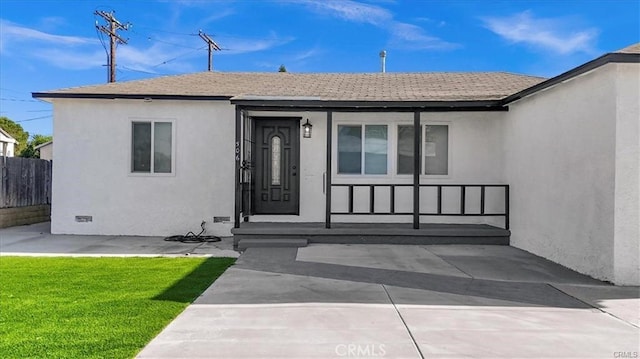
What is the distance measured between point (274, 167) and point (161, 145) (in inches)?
104

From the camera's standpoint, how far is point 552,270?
22.5 ft

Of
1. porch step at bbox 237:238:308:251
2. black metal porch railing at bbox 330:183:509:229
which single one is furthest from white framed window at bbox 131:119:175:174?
black metal porch railing at bbox 330:183:509:229

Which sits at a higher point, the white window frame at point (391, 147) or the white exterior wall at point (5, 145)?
the white exterior wall at point (5, 145)

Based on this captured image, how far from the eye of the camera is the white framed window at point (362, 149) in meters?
10.3

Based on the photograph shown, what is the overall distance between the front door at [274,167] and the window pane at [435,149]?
3093 mm

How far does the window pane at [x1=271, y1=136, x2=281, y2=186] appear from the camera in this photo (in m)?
10.5

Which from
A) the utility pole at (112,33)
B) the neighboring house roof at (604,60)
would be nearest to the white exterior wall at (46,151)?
the utility pole at (112,33)

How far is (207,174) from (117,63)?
1897cm

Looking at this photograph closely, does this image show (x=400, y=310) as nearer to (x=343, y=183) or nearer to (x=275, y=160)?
(x=343, y=183)

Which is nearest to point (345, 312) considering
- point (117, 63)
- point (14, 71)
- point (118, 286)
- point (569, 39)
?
point (118, 286)

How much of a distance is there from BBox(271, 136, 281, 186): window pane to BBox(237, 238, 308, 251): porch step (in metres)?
2.02

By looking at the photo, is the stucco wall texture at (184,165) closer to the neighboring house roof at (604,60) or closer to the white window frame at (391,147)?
the white window frame at (391,147)

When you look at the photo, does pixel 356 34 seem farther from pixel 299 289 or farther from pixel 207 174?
pixel 299 289
